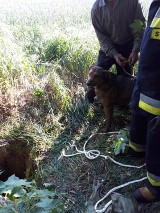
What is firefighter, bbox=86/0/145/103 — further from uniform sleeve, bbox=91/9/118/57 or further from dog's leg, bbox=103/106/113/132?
dog's leg, bbox=103/106/113/132

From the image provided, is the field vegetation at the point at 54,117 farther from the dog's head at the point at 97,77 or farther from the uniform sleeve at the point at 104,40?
the uniform sleeve at the point at 104,40

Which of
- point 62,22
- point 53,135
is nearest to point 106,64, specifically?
point 53,135

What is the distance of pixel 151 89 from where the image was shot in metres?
1.96

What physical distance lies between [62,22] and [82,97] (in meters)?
2.72

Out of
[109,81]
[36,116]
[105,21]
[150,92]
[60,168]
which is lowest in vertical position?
[60,168]

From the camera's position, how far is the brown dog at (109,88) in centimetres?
340

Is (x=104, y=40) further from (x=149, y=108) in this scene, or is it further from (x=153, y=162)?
(x=153, y=162)

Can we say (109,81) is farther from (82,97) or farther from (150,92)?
(150,92)

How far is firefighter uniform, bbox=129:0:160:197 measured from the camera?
1819mm

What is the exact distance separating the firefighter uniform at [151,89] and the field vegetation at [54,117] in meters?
0.60

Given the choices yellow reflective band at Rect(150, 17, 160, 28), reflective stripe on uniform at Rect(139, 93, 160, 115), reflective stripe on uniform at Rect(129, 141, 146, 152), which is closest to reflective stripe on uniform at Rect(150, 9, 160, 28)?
yellow reflective band at Rect(150, 17, 160, 28)

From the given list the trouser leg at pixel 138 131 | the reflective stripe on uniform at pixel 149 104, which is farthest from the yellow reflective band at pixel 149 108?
the trouser leg at pixel 138 131

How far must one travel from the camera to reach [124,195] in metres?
2.68

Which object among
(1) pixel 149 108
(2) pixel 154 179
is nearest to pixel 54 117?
(2) pixel 154 179
